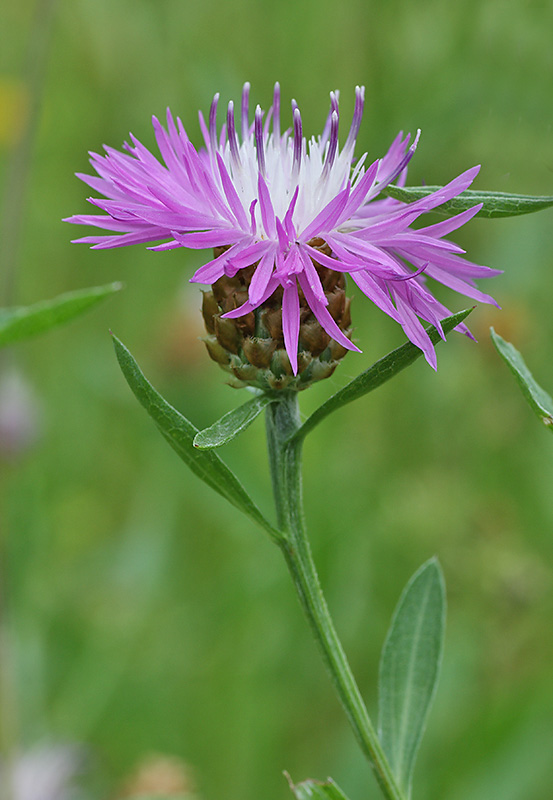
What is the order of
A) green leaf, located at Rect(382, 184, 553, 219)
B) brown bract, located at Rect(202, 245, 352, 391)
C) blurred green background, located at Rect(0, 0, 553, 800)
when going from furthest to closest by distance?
blurred green background, located at Rect(0, 0, 553, 800) < brown bract, located at Rect(202, 245, 352, 391) < green leaf, located at Rect(382, 184, 553, 219)

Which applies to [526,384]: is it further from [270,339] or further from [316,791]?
[316,791]

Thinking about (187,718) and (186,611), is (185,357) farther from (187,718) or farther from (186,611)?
(187,718)

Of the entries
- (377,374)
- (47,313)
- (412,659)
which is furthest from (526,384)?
(47,313)

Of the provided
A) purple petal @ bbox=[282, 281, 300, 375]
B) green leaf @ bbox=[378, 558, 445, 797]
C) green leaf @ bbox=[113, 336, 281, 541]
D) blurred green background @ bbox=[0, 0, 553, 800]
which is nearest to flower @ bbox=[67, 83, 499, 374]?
purple petal @ bbox=[282, 281, 300, 375]

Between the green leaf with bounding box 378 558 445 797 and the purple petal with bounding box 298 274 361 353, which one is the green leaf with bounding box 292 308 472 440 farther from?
the green leaf with bounding box 378 558 445 797

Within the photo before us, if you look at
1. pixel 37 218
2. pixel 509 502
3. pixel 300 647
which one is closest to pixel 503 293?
pixel 509 502

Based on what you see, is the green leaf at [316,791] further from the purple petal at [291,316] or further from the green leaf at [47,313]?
the green leaf at [47,313]
